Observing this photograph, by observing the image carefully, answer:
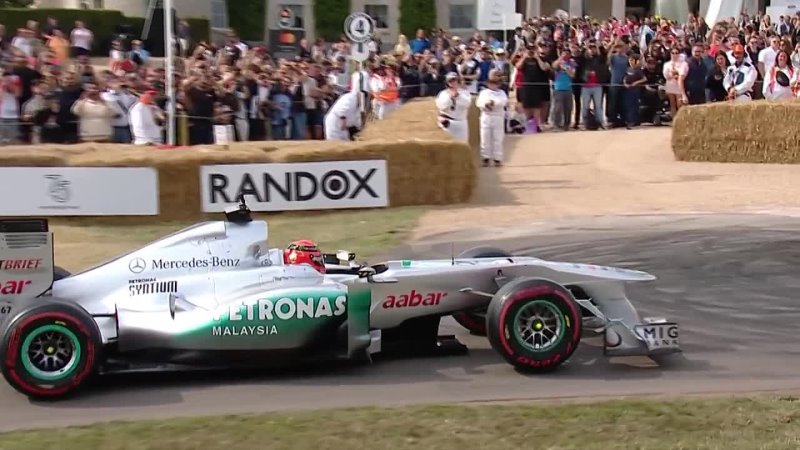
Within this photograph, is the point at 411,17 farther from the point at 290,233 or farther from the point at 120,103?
the point at 290,233

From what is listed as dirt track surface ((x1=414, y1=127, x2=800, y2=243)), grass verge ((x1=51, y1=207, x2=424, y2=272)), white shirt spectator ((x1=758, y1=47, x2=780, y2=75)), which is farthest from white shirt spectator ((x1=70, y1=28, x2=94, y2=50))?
white shirt spectator ((x1=758, y1=47, x2=780, y2=75))

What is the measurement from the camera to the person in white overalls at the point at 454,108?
737 inches

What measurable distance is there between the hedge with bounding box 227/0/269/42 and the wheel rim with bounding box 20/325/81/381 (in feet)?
117

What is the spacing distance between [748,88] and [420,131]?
8980 millimetres

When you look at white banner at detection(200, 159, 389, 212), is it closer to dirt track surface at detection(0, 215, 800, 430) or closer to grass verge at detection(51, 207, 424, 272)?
grass verge at detection(51, 207, 424, 272)

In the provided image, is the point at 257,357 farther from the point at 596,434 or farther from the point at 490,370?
the point at 596,434

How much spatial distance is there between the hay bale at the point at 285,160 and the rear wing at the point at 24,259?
777 centimetres

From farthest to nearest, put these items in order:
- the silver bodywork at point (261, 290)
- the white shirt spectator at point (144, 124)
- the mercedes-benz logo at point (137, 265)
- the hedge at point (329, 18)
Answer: the hedge at point (329, 18) < the white shirt spectator at point (144, 124) < the mercedes-benz logo at point (137, 265) < the silver bodywork at point (261, 290)

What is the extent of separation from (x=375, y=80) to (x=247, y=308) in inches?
615

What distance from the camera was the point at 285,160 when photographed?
1550cm

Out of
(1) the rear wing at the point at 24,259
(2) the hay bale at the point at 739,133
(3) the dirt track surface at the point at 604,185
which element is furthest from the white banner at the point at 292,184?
(1) the rear wing at the point at 24,259

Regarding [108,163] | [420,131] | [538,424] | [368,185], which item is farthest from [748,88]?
[538,424]

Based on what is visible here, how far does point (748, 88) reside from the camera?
23016 millimetres

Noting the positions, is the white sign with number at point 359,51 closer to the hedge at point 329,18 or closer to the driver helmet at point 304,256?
the driver helmet at point 304,256
